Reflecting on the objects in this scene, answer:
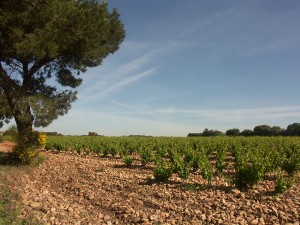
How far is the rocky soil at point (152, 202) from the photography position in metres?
7.55

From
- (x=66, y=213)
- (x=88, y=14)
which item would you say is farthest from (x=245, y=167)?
(x=88, y=14)

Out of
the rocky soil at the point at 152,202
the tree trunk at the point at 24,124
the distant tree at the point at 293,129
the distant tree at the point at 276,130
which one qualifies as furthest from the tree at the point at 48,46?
the distant tree at the point at 276,130

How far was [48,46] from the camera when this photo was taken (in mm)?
12633

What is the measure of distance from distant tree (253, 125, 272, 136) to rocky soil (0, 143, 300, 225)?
60743mm

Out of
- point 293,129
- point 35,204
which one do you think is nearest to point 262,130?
point 293,129

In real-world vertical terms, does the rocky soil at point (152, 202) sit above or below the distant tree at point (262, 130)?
below

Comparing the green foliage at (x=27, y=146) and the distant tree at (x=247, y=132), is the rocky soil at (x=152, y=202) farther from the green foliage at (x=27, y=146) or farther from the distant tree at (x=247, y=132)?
the distant tree at (x=247, y=132)

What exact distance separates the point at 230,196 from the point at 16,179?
744 cm

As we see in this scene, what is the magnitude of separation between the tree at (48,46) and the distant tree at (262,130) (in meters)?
57.6

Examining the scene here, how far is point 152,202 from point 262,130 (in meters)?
66.8

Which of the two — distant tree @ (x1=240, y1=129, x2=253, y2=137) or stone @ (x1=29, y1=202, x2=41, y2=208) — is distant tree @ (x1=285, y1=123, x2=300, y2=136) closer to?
distant tree @ (x1=240, y1=129, x2=253, y2=137)

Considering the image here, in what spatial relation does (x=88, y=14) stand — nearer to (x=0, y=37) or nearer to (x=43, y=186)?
(x=0, y=37)

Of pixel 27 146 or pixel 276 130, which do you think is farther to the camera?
pixel 276 130

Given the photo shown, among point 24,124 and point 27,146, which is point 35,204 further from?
point 24,124
